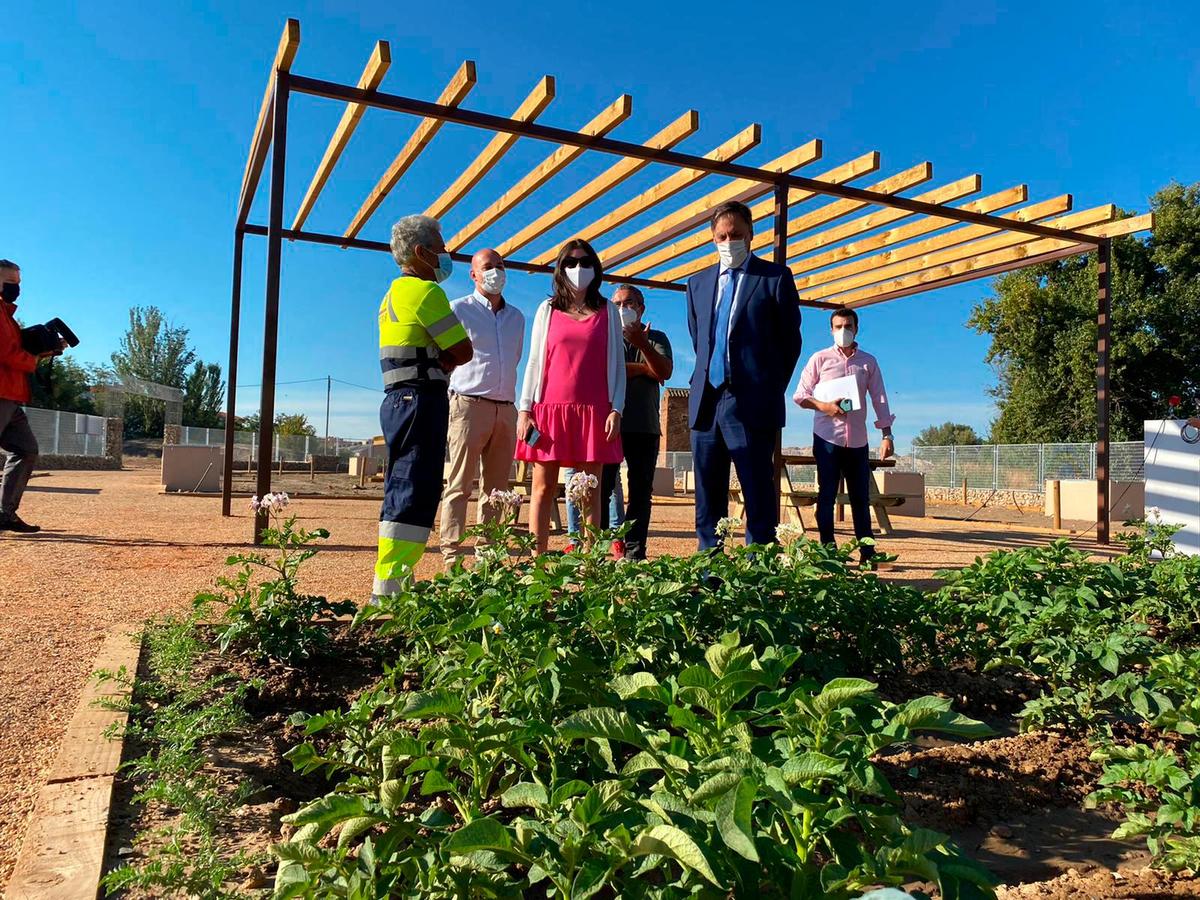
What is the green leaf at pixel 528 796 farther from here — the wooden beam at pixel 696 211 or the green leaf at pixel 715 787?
the wooden beam at pixel 696 211

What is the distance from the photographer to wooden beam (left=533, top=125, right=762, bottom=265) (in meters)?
6.40

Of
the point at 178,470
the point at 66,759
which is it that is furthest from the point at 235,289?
the point at 66,759

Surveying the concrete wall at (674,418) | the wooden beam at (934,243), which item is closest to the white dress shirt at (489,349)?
the wooden beam at (934,243)

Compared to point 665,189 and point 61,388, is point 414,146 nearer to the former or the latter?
point 665,189

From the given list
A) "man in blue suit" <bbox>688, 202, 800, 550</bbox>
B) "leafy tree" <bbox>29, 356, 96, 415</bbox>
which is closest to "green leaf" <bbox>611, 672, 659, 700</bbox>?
"man in blue suit" <bbox>688, 202, 800, 550</bbox>

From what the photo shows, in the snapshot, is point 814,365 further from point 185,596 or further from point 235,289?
point 235,289

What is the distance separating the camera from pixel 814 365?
20.4ft

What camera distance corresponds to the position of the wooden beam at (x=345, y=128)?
211 inches

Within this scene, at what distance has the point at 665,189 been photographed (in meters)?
7.79

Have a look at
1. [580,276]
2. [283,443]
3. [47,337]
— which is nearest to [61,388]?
[283,443]

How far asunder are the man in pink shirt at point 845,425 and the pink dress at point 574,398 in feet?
7.21

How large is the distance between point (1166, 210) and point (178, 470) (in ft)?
113

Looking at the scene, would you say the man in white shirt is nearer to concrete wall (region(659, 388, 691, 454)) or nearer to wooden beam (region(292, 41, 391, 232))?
wooden beam (region(292, 41, 391, 232))

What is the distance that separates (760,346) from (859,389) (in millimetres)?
2253
